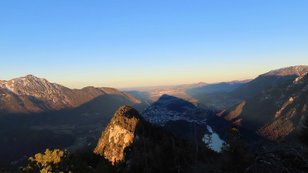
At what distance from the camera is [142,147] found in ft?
399

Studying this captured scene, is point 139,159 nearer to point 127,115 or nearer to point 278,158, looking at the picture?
point 127,115

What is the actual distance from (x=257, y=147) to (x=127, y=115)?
5826 inches

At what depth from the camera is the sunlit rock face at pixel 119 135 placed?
462 feet

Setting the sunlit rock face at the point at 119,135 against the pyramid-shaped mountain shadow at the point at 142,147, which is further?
the sunlit rock face at the point at 119,135

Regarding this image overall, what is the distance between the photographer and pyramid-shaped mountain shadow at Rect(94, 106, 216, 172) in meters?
87.6

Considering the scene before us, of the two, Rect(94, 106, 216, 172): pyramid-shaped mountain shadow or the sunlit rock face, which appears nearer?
Rect(94, 106, 216, 172): pyramid-shaped mountain shadow

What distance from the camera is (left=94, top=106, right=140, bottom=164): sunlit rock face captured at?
141 m

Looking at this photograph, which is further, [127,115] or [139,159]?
[127,115]

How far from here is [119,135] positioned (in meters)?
152

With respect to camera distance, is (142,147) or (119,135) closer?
(142,147)

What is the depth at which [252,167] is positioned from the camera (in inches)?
557

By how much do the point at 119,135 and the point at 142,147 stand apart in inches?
1251

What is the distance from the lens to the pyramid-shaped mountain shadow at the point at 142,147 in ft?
287

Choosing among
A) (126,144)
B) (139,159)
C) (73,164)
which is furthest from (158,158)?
(126,144)
